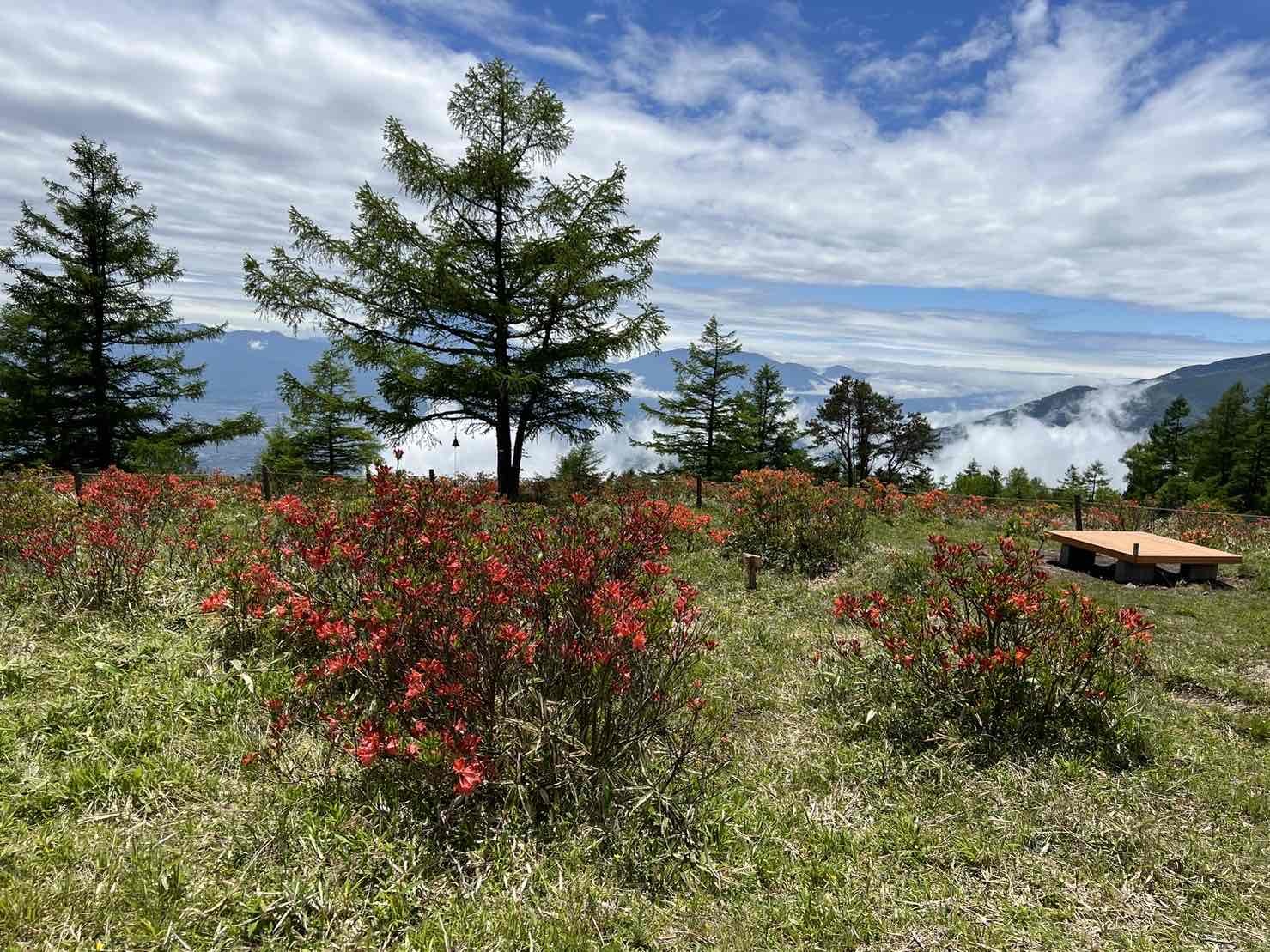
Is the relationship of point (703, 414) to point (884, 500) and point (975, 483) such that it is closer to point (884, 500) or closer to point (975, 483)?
point (884, 500)

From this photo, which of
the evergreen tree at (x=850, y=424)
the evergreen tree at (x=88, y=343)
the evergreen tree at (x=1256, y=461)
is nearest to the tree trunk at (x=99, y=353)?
the evergreen tree at (x=88, y=343)

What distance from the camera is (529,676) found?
384cm

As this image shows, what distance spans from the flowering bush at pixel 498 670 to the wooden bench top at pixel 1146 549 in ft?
28.5

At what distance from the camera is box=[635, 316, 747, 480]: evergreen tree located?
1272 inches

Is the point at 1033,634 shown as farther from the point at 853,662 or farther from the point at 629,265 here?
the point at 629,265

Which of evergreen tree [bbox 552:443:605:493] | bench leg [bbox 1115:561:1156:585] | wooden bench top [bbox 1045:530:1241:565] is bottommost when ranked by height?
bench leg [bbox 1115:561:1156:585]

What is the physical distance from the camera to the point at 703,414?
1315 inches

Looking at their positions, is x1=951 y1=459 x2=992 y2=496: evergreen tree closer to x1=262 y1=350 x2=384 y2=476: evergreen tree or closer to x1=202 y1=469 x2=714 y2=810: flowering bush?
x1=262 y1=350 x2=384 y2=476: evergreen tree

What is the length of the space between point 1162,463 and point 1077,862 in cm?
6231

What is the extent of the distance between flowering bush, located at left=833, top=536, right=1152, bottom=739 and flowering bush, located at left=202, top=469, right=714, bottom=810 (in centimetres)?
178

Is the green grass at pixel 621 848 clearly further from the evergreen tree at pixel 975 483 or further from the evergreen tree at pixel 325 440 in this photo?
the evergreen tree at pixel 975 483


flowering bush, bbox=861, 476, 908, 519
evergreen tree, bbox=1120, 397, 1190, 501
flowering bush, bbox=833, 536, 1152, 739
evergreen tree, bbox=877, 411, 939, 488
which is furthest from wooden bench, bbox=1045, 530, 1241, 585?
evergreen tree, bbox=1120, 397, 1190, 501

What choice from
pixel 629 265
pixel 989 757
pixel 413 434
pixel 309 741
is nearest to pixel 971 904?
pixel 989 757

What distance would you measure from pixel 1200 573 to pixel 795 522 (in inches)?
246
